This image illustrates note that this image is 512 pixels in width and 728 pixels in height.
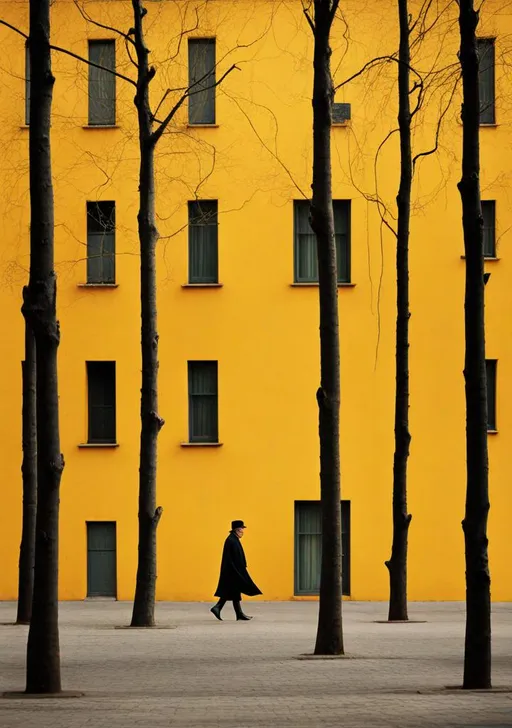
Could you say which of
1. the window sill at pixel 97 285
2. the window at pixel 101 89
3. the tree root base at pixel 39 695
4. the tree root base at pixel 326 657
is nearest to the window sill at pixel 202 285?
the window sill at pixel 97 285

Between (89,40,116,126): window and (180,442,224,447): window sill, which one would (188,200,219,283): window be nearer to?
(89,40,116,126): window

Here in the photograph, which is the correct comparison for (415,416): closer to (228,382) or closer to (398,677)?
(228,382)

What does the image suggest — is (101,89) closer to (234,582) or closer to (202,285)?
(202,285)

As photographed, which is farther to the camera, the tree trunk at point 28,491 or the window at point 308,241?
the window at point 308,241

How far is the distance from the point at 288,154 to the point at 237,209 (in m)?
1.75

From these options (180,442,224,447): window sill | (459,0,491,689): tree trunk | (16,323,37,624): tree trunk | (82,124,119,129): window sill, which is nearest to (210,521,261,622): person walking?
(16,323,37,624): tree trunk

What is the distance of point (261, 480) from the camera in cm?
3641

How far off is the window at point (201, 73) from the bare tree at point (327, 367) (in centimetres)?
1743

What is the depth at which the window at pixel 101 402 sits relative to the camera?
36.9 meters

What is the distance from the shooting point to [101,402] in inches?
1454

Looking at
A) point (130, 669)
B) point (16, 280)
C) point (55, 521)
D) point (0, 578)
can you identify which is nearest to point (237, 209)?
point (16, 280)

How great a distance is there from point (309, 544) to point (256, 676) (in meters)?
19.6

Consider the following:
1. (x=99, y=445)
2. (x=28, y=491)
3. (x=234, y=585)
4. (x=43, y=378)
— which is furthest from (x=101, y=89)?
(x=43, y=378)

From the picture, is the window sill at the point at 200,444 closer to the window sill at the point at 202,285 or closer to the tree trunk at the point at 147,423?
the window sill at the point at 202,285
